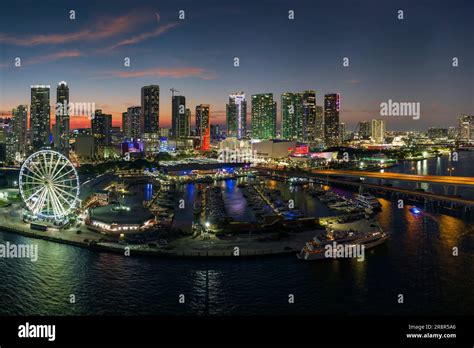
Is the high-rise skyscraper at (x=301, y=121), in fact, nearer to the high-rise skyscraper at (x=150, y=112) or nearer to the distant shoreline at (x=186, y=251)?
the high-rise skyscraper at (x=150, y=112)

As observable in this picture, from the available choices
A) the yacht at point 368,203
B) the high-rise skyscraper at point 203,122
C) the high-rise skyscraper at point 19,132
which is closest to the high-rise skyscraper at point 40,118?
the high-rise skyscraper at point 19,132

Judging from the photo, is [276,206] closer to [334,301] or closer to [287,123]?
[334,301]

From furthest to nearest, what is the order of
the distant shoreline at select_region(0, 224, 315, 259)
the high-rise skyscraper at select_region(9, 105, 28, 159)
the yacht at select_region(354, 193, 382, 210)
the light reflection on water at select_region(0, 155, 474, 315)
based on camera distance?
the high-rise skyscraper at select_region(9, 105, 28, 159) → the yacht at select_region(354, 193, 382, 210) → the distant shoreline at select_region(0, 224, 315, 259) → the light reflection on water at select_region(0, 155, 474, 315)

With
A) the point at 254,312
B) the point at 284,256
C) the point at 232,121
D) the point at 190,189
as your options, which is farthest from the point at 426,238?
the point at 232,121

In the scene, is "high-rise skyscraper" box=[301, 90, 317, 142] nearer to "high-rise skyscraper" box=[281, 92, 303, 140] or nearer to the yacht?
"high-rise skyscraper" box=[281, 92, 303, 140]

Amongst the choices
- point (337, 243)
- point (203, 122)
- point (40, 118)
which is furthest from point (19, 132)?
point (337, 243)

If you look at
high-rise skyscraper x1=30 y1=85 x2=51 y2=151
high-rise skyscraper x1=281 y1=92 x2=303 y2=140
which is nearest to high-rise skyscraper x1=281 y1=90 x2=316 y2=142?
high-rise skyscraper x1=281 y1=92 x2=303 y2=140
